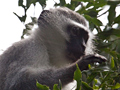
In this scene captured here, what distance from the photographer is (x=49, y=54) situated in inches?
189

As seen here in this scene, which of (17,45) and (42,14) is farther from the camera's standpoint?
(42,14)

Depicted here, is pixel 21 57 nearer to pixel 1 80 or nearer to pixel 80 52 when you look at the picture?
pixel 1 80

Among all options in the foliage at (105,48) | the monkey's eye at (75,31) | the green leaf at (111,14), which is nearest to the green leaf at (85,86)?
the foliage at (105,48)

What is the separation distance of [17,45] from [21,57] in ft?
1.65

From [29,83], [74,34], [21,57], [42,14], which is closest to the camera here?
[29,83]

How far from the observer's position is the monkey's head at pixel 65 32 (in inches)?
177

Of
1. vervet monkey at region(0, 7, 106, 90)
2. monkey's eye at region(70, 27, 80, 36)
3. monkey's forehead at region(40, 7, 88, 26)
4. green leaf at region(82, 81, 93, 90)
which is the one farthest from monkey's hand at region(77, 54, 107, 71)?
monkey's forehead at region(40, 7, 88, 26)

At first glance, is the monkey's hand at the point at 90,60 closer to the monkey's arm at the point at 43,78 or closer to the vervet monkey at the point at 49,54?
the vervet monkey at the point at 49,54

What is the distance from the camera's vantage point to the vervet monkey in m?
4.02

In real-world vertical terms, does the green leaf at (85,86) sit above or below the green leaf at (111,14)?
below

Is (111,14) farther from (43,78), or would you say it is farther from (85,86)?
(43,78)

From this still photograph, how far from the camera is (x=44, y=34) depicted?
503 centimetres

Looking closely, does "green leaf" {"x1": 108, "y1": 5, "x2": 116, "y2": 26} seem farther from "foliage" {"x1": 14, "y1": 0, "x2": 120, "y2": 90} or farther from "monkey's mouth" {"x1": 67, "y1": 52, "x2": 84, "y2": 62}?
"monkey's mouth" {"x1": 67, "y1": 52, "x2": 84, "y2": 62}

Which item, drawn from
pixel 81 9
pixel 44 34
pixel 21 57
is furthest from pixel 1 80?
pixel 81 9
